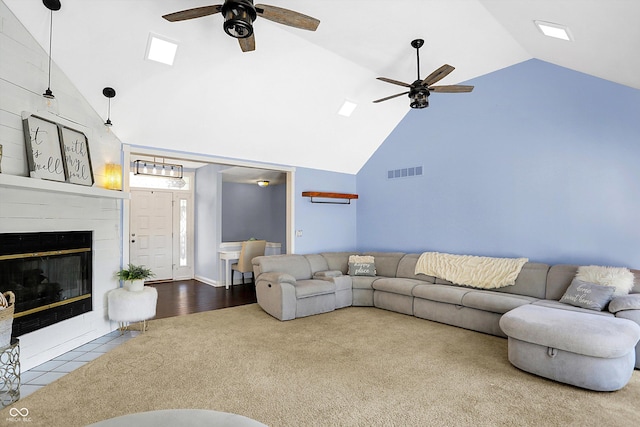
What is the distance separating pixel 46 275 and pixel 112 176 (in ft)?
4.11

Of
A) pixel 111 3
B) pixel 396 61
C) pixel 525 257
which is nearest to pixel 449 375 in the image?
pixel 525 257

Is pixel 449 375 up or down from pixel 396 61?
down

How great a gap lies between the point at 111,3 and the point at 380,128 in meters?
4.25

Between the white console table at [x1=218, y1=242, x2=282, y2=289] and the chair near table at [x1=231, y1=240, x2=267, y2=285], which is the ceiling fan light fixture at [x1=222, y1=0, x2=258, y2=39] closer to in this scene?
the chair near table at [x1=231, y1=240, x2=267, y2=285]

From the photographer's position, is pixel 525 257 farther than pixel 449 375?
Yes

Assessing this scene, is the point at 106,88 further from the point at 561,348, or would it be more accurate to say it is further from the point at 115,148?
the point at 561,348

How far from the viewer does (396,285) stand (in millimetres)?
4867

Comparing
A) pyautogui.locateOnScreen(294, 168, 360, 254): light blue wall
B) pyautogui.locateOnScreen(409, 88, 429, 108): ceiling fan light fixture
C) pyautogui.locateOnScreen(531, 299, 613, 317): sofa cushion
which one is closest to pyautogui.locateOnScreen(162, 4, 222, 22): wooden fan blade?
pyautogui.locateOnScreen(409, 88, 429, 108): ceiling fan light fixture

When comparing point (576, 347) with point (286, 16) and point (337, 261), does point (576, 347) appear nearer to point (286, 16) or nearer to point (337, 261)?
point (286, 16)

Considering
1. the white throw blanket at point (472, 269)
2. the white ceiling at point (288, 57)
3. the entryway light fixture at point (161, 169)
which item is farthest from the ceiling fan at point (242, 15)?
the entryway light fixture at point (161, 169)

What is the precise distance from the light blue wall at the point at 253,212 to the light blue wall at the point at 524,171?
3143 millimetres

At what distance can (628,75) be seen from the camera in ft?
10.8

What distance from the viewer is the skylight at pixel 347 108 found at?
5.19m

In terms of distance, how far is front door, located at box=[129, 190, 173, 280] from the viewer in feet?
23.2
